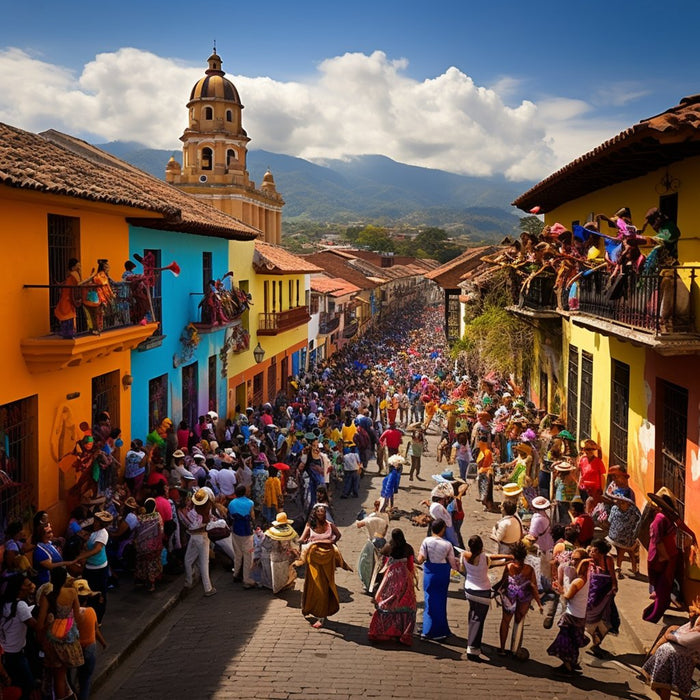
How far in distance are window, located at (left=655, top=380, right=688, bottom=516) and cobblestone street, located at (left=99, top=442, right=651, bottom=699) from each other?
82.4 inches

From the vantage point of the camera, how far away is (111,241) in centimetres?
1237

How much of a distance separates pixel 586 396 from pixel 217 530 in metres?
8.29

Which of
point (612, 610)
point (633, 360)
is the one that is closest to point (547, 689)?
point (612, 610)

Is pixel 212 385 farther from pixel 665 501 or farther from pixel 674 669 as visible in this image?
pixel 674 669

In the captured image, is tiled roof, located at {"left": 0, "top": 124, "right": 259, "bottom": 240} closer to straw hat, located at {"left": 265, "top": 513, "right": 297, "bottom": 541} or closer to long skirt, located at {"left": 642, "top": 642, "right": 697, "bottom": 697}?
straw hat, located at {"left": 265, "top": 513, "right": 297, "bottom": 541}

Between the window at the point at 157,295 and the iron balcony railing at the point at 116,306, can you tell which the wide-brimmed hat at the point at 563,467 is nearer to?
the iron balcony railing at the point at 116,306

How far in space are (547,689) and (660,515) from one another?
2.51 metres

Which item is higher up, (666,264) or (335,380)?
(666,264)

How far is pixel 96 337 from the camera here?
1033 cm

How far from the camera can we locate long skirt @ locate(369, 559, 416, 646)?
8.24 meters

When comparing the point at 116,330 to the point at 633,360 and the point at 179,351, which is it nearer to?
the point at 179,351

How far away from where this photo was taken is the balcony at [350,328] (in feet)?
151

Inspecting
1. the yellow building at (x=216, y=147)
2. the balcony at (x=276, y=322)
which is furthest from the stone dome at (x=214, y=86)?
the balcony at (x=276, y=322)

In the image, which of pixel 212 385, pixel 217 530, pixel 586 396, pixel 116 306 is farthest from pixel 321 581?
→ pixel 212 385
